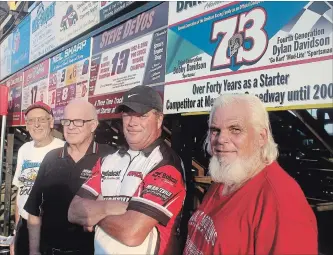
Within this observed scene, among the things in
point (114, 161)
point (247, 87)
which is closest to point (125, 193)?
point (114, 161)

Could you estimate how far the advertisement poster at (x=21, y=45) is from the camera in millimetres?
7769

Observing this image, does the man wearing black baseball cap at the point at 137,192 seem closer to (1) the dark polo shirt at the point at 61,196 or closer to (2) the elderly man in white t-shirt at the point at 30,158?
(1) the dark polo shirt at the point at 61,196

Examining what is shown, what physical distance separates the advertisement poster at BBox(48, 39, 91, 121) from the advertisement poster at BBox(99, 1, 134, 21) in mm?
398

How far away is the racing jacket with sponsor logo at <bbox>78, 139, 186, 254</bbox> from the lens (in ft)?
6.94

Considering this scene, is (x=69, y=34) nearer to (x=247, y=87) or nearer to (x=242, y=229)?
(x=247, y=87)

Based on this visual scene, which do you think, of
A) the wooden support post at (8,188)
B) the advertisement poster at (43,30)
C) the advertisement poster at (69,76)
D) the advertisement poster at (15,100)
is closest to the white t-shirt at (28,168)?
the advertisement poster at (69,76)

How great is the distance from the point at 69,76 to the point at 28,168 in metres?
1.86

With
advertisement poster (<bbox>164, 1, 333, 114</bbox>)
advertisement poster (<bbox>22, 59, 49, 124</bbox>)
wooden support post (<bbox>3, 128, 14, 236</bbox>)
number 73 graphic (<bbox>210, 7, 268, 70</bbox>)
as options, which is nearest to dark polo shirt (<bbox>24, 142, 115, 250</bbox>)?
advertisement poster (<bbox>164, 1, 333, 114</bbox>)

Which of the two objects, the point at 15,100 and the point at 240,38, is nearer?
the point at 240,38

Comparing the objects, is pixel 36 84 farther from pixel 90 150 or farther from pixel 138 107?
pixel 138 107

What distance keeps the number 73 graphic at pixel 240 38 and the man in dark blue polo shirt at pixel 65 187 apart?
118cm

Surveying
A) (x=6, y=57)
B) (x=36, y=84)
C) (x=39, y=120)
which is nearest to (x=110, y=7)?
(x=39, y=120)

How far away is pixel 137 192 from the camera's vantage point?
2209 millimetres

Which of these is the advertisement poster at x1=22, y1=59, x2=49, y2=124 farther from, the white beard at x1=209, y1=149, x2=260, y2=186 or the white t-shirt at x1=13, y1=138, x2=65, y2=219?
the white beard at x1=209, y1=149, x2=260, y2=186
